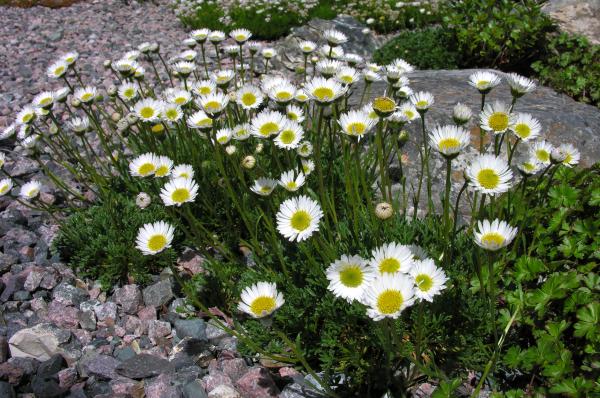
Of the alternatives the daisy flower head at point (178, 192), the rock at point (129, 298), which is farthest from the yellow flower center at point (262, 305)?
the rock at point (129, 298)

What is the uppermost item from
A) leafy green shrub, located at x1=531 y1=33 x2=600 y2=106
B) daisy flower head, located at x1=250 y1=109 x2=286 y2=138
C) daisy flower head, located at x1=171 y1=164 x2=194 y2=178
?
daisy flower head, located at x1=250 y1=109 x2=286 y2=138

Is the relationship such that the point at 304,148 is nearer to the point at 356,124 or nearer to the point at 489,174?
the point at 356,124

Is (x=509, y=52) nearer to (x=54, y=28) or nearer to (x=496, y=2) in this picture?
(x=496, y=2)

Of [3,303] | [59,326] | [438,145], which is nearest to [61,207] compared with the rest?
[3,303]

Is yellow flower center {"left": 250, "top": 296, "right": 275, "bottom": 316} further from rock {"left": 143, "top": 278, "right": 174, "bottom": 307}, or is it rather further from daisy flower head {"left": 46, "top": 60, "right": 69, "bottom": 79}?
daisy flower head {"left": 46, "top": 60, "right": 69, "bottom": 79}

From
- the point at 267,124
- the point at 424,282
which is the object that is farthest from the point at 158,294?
the point at 424,282

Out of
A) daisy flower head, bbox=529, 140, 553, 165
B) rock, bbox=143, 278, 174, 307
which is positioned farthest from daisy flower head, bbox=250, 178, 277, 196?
daisy flower head, bbox=529, 140, 553, 165
